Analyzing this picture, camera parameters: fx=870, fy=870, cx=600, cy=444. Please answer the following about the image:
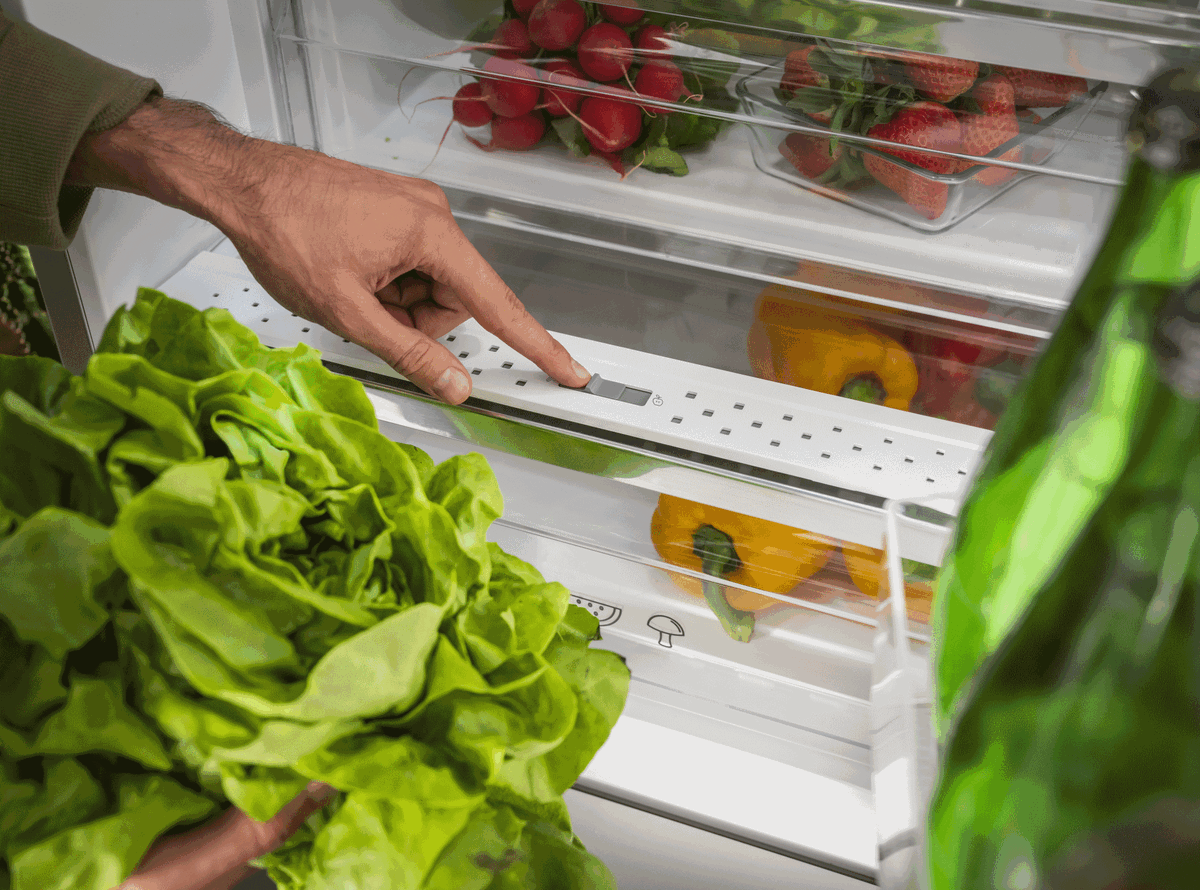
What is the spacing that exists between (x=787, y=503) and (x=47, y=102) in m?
0.67

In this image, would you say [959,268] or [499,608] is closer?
[499,608]

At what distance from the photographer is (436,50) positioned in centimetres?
86

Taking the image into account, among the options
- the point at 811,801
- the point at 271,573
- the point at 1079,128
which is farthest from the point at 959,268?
the point at 271,573

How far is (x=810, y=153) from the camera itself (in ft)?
2.50

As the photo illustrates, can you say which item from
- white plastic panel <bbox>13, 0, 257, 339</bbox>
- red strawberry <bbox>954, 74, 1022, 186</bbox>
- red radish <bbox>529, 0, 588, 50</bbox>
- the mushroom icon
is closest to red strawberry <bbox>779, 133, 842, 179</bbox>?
red strawberry <bbox>954, 74, 1022, 186</bbox>

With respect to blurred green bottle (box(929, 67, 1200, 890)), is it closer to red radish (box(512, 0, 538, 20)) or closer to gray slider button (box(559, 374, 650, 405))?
gray slider button (box(559, 374, 650, 405))

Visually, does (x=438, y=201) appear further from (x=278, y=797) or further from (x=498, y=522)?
(x=278, y=797)

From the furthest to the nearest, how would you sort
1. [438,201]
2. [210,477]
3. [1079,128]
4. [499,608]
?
1. [438,201]
2. [1079,128]
3. [499,608]
4. [210,477]

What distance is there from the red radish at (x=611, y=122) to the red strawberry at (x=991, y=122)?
0.96ft

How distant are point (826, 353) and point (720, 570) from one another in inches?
8.8

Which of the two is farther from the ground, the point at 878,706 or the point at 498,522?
the point at 498,522

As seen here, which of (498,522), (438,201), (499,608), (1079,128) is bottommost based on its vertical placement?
(499,608)

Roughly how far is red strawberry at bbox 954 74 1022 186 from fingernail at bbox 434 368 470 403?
1.45ft


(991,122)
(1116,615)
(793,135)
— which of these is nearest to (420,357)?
(793,135)
